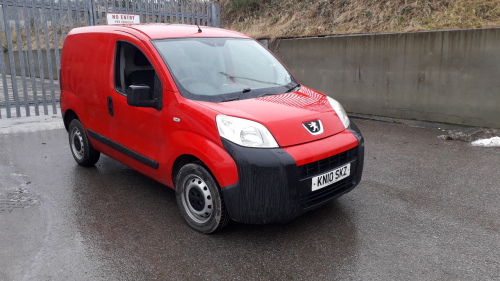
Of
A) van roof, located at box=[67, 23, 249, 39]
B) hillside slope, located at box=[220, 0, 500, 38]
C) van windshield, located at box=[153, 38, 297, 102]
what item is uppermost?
hillside slope, located at box=[220, 0, 500, 38]

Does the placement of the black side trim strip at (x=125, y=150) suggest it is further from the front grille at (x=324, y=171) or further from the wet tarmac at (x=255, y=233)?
the front grille at (x=324, y=171)

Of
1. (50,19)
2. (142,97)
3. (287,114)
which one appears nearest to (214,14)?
(50,19)

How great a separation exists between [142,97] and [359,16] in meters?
8.26

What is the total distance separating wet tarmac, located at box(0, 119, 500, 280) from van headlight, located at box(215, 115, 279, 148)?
87cm

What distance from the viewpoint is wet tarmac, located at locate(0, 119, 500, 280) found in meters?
2.94

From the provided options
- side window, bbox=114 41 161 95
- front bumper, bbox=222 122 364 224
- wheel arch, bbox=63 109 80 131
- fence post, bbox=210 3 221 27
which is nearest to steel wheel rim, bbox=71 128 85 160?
wheel arch, bbox=63 109 80 131

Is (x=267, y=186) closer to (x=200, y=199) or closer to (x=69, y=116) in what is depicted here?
(x=200, y=199)

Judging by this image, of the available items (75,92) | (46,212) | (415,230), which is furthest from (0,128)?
(415,230)

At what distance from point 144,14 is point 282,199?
8335mm

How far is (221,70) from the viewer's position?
3957mm

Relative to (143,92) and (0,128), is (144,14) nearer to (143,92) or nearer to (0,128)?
(0,128)

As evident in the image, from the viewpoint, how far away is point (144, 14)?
10.0 meters

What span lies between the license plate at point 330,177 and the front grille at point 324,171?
0.03 metres

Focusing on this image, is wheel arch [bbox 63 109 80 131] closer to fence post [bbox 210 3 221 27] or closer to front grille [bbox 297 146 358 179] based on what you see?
front grille [bbox 297 146 358 179]
